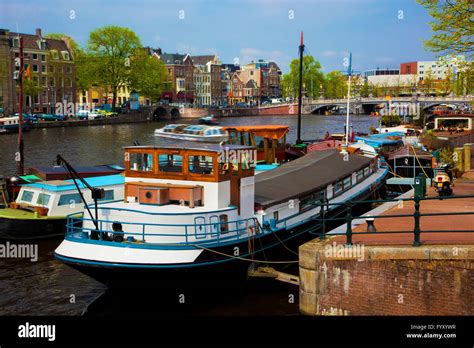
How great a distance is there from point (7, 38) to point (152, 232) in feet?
271

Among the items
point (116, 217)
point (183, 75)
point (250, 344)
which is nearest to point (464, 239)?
point (250, 344)

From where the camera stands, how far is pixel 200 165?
1712 centimetres

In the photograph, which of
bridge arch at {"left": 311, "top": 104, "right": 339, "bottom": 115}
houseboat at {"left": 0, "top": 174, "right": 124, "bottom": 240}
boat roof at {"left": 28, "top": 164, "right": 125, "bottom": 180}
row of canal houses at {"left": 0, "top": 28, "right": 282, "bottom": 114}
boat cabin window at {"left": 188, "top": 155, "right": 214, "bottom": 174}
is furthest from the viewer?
bridge arch at {"left": 311, "top": 104, "right": 339, "bottom": 115}

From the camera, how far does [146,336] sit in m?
11.0

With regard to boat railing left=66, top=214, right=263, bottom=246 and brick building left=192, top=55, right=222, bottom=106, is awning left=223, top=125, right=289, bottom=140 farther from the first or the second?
brick building left=192, top=55, right=222, bottom=106

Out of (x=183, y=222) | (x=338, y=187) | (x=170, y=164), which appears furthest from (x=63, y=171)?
(x=183, y=222)

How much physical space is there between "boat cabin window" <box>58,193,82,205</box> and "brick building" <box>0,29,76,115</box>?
219ft

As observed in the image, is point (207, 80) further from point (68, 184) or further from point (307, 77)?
point (68, 184)

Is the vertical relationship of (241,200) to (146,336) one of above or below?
above

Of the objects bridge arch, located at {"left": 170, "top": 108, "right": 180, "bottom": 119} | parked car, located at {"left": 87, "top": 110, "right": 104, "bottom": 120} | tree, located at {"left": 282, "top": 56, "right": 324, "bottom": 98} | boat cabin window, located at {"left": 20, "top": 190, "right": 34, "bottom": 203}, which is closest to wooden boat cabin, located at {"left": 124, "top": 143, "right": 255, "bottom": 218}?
boat cabin window, located at {"left": 20, "top": 190, "right": 34, "bottom": 203}

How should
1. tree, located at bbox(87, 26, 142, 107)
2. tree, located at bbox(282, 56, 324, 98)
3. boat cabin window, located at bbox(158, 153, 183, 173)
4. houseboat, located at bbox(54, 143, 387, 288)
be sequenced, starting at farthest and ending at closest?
tree, located at bbox(282, 56, 324, 98) < tree, located at bbox(87, 26, 142, 107) < boat cabin window, located at bbox(158, 153, 183, 173) < houseboat, located at bbox(54, 143, 387, 288)

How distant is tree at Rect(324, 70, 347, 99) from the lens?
16775 centimetres

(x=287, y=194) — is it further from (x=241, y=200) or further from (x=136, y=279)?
(x=136, y=279)

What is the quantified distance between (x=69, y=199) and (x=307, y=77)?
140288 mm
